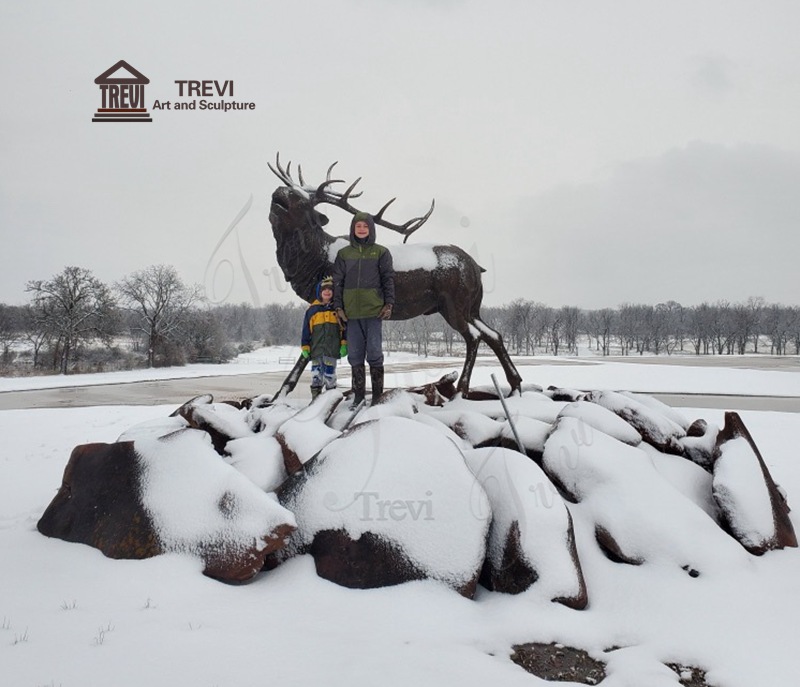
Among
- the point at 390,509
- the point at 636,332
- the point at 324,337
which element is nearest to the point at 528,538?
the point at 390,509

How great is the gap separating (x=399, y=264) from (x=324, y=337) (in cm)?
126

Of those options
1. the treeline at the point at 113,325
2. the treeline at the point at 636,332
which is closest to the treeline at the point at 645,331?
the treeline at the point at 636,332

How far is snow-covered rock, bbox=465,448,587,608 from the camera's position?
3021 millimetres

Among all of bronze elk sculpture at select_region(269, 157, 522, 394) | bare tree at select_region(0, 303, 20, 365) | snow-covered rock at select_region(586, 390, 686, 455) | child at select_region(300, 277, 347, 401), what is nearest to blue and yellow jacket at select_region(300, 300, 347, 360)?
child at select_region(300, 277, 347, 401)

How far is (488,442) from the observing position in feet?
15.4

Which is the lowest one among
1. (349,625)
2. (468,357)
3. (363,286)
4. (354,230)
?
(349,625)

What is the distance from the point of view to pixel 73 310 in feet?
104

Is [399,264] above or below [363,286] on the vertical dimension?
above

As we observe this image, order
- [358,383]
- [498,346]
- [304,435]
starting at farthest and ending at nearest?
[498,346] → [358,383] → [304,435]

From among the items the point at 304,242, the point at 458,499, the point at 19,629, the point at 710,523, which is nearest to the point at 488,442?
the point at 458,499

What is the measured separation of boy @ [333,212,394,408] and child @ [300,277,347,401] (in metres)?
0.63

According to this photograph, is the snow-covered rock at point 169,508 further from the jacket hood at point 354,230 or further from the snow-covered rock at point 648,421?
the snow-covered rock at point 648,421

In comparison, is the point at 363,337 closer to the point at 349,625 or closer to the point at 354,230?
the point at 354,230

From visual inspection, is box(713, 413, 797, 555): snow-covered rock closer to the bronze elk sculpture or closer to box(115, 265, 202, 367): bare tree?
the bronze elk sculpture
